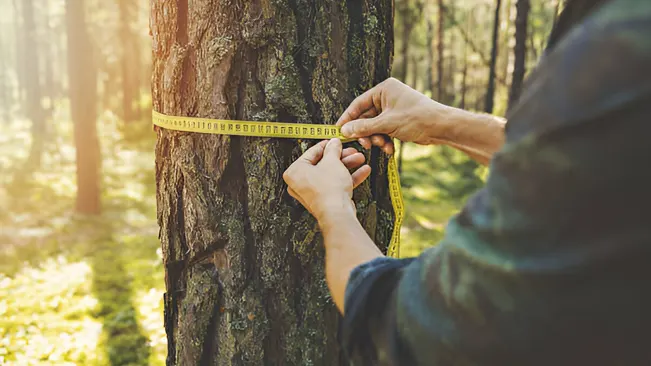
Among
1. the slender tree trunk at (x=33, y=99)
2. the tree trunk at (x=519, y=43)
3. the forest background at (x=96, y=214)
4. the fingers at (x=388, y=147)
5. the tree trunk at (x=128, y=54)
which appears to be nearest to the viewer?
the fingers at (x=388, y=147)

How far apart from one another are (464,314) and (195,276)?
1.49m

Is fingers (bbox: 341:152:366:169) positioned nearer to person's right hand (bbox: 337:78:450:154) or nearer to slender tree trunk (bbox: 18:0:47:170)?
person's right hand (bbox: 337:78:450:154)

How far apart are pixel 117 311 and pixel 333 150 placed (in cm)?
559

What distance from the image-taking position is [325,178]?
1.78 m

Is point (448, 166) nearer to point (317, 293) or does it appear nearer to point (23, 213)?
point (23, 213)

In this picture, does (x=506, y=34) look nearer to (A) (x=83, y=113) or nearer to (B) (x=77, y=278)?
(A) (x=83, y=113)

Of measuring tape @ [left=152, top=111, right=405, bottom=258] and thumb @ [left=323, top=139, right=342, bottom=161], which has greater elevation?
measuring tape @ [left=152, top=111, right=405, bottom=258]

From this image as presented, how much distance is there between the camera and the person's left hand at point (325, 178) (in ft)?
5.45

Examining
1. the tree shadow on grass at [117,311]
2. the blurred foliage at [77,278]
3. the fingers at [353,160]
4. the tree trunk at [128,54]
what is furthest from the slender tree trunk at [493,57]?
the tree trunk at [128,54]

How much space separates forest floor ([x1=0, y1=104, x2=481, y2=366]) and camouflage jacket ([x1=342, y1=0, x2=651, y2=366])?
16.1 ft

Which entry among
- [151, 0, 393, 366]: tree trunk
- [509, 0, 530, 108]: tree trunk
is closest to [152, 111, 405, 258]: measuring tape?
[151, 0, 393, 366]: tree trunk

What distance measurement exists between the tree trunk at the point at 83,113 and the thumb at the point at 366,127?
37.1ft

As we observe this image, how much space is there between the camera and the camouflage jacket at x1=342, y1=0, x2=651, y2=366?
0.87m

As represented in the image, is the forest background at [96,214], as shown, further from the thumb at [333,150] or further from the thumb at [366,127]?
the thumb at [333,150]
